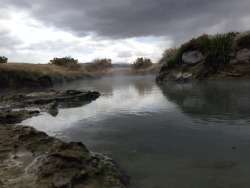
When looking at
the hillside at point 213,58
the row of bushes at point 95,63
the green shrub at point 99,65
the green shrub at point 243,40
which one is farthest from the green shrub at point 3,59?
the green shrub at point 99,65

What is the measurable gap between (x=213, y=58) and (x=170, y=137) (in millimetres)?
34859

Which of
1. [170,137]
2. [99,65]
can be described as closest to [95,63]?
[99,65]

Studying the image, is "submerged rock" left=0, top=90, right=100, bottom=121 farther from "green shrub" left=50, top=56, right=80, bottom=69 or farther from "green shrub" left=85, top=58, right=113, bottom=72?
"green shrub" left=85, top=58, right=113, bottom=72

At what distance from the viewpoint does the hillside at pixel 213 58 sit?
143 feet

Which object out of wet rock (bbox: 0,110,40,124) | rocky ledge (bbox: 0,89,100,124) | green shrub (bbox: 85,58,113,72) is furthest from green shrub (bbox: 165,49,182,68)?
green shrub (bbox: 85,58,113,72)

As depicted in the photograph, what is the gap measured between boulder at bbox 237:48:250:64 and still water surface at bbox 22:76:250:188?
75.1ft

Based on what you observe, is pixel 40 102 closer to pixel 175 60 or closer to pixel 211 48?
pixel 175 60

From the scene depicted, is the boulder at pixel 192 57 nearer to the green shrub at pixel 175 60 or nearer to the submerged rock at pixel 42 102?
the green shrub at pixel 175 60

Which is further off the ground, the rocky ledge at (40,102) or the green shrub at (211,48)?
the green shrub at (211,48)

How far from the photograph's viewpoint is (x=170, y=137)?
42.4 ft

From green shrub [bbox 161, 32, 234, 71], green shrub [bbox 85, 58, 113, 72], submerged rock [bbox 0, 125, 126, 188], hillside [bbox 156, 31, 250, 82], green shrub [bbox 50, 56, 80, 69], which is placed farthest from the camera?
green shrub [bbox 85, 58, 113, 72]

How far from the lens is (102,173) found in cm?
870

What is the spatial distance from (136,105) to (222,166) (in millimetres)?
12997

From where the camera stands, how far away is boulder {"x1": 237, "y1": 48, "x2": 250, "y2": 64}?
43.2 m
